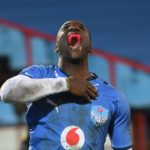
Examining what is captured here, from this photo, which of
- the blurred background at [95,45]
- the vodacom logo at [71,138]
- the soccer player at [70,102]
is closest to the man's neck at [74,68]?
the soccer player at [70,102]

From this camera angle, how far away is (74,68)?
6.63ft

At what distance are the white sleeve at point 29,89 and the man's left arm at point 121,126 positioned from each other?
11.8 inches

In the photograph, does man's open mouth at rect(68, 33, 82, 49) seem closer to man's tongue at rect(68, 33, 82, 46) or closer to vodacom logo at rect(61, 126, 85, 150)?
man's tongue at rect(68, 33, 82, 46)

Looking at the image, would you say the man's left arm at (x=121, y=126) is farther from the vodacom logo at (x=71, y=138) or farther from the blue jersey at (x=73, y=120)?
the vodacom logo at (x=71, y=138)

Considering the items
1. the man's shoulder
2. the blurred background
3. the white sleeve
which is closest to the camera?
the white sleeve

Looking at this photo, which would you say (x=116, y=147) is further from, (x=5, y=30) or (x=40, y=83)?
(x=5, y=30)

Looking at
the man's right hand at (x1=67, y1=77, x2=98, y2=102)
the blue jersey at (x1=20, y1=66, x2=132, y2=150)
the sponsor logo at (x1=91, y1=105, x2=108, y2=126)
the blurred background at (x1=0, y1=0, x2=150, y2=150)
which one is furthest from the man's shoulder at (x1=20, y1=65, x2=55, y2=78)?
the blurred background at (x1=0, y1=0, x2=150, y2=150)

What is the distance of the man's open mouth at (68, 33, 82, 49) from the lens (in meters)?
1.95

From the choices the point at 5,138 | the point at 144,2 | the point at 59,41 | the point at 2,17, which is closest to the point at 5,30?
the point at 2,17

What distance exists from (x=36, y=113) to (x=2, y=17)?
5655 millimetres

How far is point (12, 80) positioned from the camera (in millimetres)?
1829

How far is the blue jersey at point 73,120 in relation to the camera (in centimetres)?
189

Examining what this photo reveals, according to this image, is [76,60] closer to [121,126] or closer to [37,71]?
[37,71]

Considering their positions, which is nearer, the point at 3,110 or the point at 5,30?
the point at 3,110
